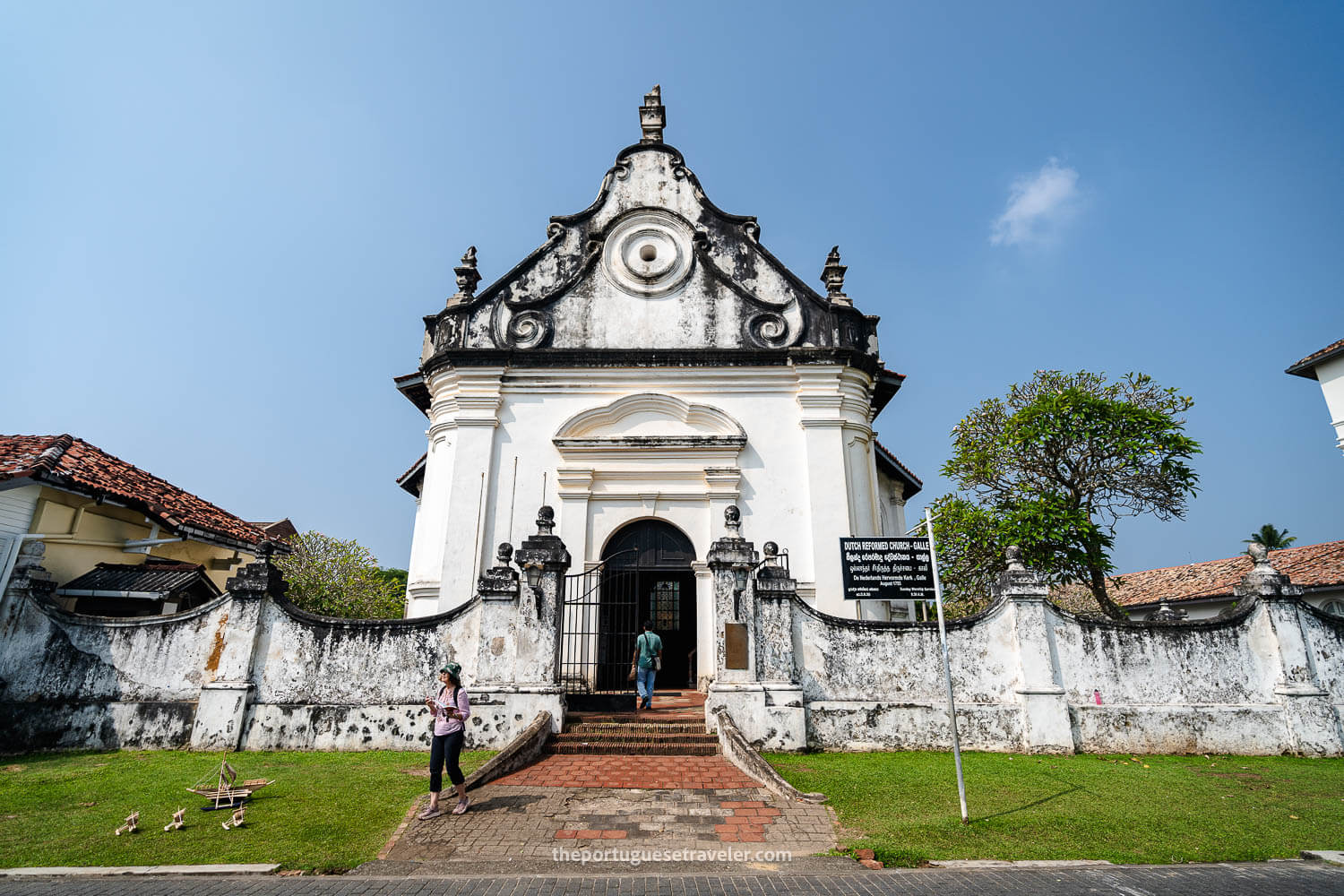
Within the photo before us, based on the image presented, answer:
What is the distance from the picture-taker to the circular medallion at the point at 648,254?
15.0 m

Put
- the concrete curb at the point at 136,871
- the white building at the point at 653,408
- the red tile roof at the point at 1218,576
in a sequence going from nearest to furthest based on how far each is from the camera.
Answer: the concrete curb at the point at 136,871, the white building at the point at 653,408, the red tile roof at the point at 1218,576

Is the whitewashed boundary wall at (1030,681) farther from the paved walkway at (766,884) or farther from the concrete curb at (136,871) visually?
the concrete curb at (136,871)

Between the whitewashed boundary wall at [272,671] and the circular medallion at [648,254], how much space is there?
7.03 metres

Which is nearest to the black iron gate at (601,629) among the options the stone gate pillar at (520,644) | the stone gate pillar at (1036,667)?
the stone gate pillar at (520,644)

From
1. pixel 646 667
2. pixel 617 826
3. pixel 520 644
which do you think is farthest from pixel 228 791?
pixel 646 667

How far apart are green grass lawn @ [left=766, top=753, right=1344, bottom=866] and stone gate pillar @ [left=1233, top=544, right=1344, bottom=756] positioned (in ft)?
1.50

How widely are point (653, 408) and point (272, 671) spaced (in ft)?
26.0

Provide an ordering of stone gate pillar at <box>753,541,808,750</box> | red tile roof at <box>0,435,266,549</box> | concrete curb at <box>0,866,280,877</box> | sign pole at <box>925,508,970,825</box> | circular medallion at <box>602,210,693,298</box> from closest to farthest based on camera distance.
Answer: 1. concrete curb at <box>0,866,280,877</box>
2. sign pole at <box>925,508,970,825</box>
3. stone gate pillar at <box>753,541,808,750</box>
4. red tile roof at <box>0,435,266,549</box>
5. circular medallion at <box>602,210,693,298</box>

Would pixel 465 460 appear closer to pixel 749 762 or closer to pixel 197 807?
pixel 197 807

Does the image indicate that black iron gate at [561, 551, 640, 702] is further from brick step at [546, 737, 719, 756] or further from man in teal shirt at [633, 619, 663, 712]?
brick step at [546, 737, 719, 756]

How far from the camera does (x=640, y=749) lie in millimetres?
8781

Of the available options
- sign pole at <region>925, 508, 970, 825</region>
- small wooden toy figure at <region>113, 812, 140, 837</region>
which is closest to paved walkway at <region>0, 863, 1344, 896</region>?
small wooden toy figure at <region>113, 812, 140, 837</region>

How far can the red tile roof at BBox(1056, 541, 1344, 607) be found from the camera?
1994 centimetres

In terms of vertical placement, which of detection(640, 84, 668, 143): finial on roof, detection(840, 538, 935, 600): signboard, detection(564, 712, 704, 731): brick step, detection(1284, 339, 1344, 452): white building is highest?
detection(640, 84, 668, 143): finial on roof
